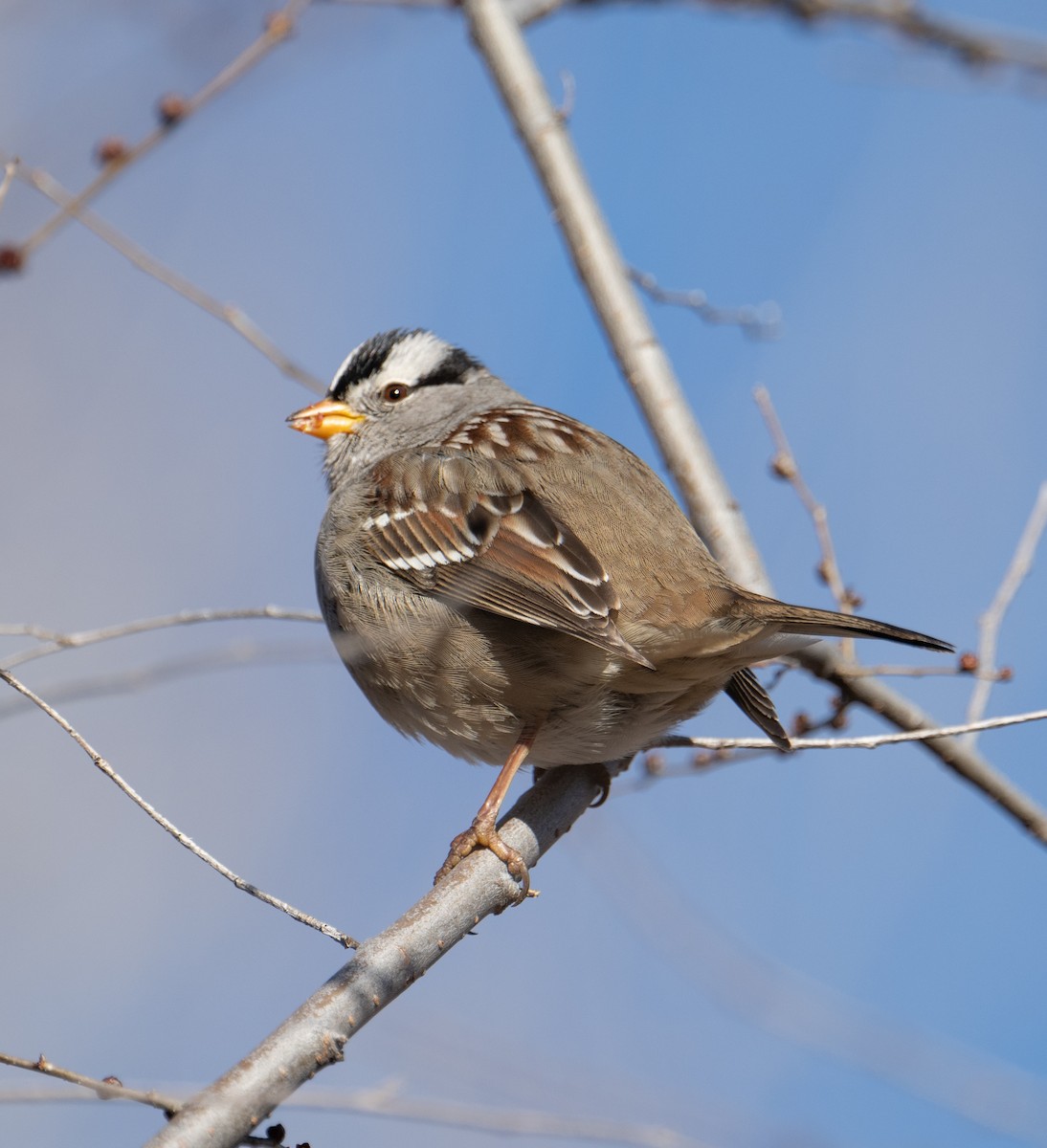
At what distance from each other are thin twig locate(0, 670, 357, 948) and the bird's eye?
6.62 ft

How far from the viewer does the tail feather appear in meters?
2.60

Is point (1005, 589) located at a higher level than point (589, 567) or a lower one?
higher

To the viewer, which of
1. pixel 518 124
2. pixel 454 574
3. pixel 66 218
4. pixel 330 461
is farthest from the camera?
pixel 330 461

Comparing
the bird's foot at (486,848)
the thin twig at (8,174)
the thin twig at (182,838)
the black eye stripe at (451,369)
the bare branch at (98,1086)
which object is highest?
the black eye stripe at (451,369)

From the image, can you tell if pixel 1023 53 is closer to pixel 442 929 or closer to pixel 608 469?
pixel 608 469

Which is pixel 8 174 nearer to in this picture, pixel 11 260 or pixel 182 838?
pixel 11 260

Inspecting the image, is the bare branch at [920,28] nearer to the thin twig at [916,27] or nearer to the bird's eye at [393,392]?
the thin twig at [916,27]

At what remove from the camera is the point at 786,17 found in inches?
189

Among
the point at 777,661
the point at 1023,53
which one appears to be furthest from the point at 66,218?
the point at 1023,53

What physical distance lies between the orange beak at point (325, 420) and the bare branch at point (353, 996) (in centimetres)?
146

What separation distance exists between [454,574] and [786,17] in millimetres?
2804

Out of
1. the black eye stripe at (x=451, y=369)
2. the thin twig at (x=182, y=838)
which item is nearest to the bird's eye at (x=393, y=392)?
the black eye stripe at (x=451, y=369)

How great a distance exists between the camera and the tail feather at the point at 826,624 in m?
2.60

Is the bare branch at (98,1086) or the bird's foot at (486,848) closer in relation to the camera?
the bare branch at (98,1086)
